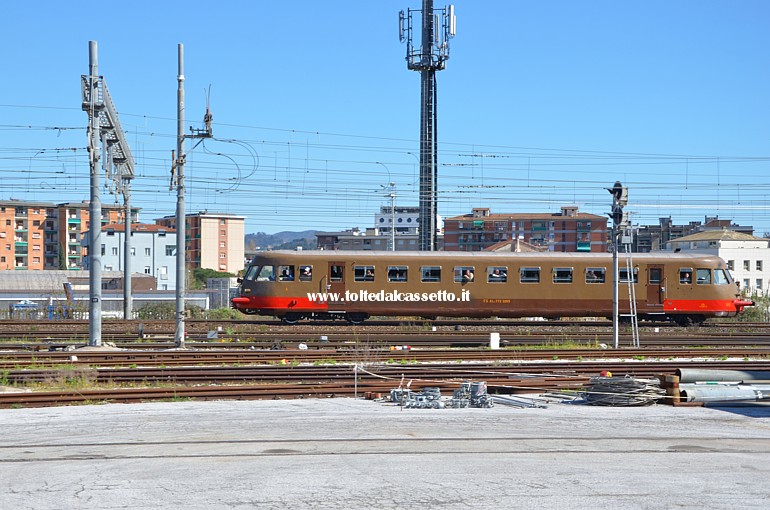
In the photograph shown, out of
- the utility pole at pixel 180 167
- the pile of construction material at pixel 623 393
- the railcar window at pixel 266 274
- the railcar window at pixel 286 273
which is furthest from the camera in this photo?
the railcar window at pixel 266 274

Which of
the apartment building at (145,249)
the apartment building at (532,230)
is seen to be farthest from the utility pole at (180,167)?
the apartment building at (532,230)

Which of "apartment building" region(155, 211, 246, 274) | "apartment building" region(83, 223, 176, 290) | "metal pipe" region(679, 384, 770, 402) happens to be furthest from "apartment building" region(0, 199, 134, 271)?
"metal pipe" region(679, 384, 770, 402)

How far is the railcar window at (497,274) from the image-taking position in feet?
114

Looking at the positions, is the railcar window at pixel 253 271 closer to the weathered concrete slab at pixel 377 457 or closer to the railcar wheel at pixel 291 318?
the railcar wheel at pixel 291 318

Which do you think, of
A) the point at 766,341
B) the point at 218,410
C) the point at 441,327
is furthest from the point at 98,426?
the point at 766,341

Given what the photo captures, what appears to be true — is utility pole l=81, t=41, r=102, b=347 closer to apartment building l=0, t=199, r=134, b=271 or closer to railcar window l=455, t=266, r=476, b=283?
railcar window l=455, t=266, r=476, b=283

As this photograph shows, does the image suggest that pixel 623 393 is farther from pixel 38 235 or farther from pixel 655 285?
pixel 38 235

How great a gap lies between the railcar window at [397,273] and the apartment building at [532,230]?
104 m

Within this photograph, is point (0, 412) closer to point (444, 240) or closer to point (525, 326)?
point (525, 326)

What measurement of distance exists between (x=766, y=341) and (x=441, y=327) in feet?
38.4

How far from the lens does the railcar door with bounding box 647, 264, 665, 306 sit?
35094mm

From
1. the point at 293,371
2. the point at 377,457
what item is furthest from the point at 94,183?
the point at 377,457

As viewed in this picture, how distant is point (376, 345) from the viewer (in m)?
29.0

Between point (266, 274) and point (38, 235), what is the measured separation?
97.1 metres
